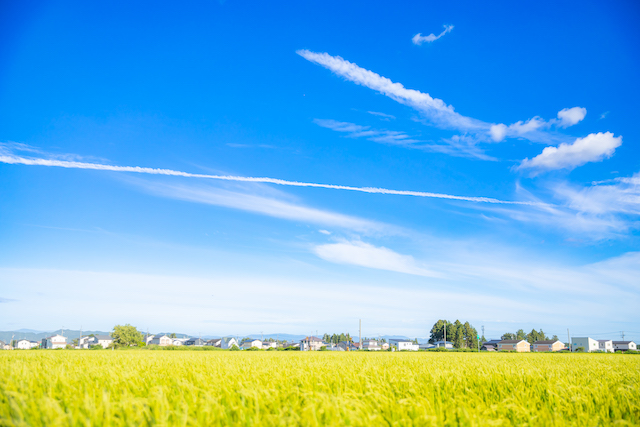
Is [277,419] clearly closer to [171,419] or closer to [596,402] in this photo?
[171,419]

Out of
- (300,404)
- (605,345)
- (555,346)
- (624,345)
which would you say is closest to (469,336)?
(555,346)

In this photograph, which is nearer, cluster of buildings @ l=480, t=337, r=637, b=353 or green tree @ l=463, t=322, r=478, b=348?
cluster of buildings @ l=480, t=337, r=637, b=353

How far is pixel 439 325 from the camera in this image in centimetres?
12925

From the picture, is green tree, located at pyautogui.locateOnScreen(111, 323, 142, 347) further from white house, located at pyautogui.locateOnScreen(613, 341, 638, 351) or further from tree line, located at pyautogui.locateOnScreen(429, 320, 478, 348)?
white house, located at pyautogui.locateOnScreen(613, 341, 638, 351)

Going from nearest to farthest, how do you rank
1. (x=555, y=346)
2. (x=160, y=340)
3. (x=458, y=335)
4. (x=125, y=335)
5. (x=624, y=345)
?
(x=125, y=335)
(x=458, y=335)
(x=555, y=346)
(x=624, y=345)
(x=160, y=340)

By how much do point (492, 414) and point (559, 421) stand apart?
0.73m

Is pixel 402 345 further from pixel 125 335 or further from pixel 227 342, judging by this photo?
pixel 125 335

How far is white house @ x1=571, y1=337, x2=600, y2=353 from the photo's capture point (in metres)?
115

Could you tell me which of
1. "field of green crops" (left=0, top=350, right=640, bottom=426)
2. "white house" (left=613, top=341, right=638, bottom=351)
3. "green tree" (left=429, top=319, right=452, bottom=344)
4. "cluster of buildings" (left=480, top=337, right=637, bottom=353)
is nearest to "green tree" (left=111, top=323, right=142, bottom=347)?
"green tree" (left=429, top=319, right=452, bottom=344)

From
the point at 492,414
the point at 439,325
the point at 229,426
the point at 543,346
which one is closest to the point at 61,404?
the point at 229,426

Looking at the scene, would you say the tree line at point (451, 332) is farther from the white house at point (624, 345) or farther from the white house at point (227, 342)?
the white house at point (227, 342)

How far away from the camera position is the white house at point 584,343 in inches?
4510

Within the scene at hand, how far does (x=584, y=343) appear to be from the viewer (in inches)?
4574

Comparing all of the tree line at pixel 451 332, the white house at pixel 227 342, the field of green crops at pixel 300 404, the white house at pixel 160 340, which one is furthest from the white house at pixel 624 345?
the white house at pixel 160 340
